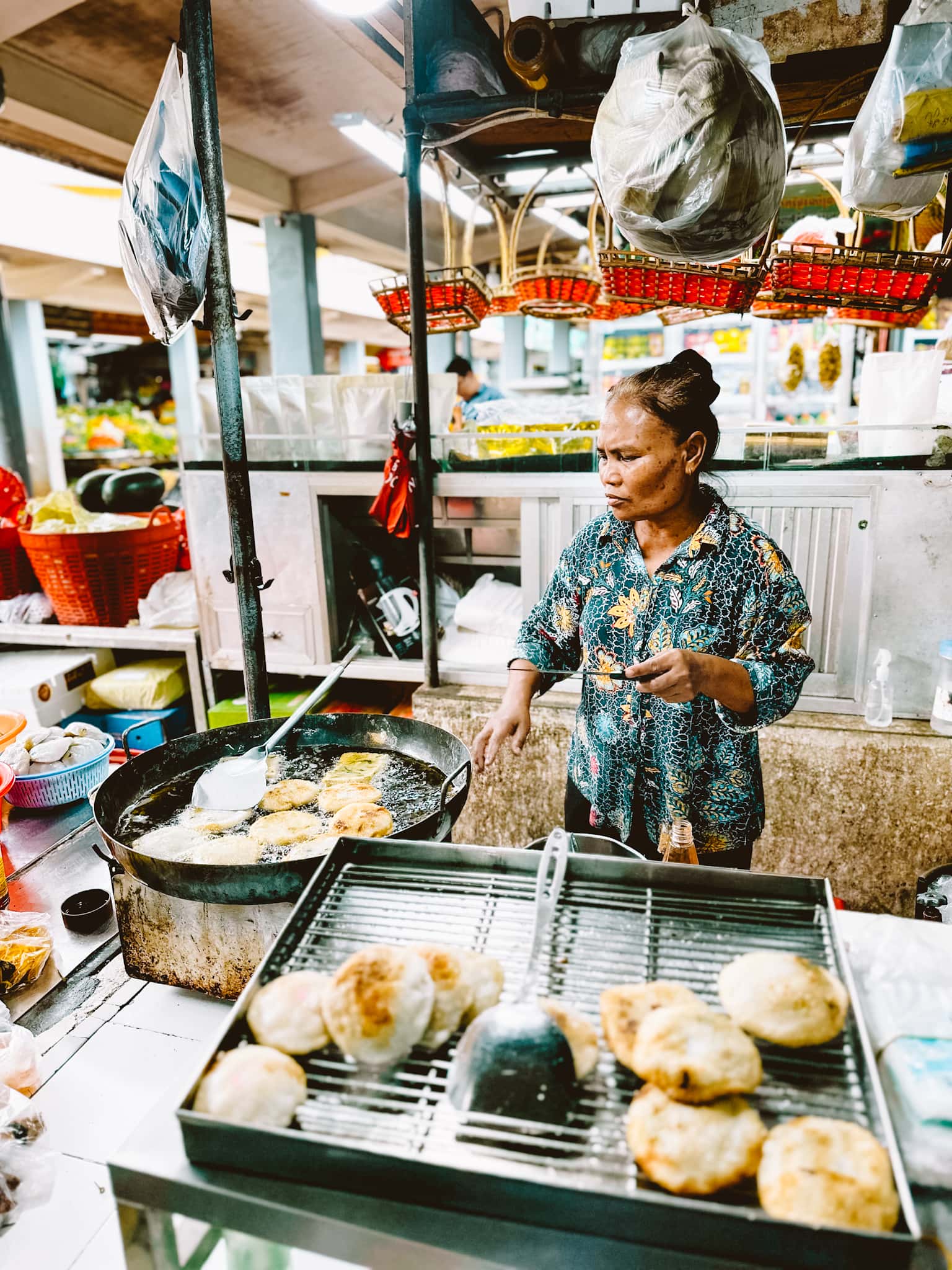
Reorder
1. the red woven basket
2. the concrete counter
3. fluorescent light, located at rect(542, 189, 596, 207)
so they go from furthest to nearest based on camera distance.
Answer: fluorescent light, located at rect(542, 189, 596, 207)
the red woven basket
the concrete counter

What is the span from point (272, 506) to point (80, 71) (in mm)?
4374

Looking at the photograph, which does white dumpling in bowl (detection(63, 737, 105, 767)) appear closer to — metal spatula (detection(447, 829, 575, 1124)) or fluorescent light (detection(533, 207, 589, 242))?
metal spatula (detection(447, 829, 575, 1124))

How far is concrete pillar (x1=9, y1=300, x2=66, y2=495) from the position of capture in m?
11.0

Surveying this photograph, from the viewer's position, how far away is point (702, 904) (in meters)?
1.20

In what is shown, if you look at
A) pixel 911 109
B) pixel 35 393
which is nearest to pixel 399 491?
pixel 911 109

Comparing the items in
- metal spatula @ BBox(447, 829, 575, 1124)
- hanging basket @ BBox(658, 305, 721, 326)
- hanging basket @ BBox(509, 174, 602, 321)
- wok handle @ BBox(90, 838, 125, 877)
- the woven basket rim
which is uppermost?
hanging basket @ BBox(509, 174, 602, 321)

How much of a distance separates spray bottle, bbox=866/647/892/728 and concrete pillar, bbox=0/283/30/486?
9566mm

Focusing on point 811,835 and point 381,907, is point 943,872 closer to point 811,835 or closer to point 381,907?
point 811,835

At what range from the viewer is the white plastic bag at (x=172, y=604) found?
425 centimetres

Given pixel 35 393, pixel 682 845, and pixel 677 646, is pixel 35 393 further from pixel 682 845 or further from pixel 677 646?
pixel 682 845

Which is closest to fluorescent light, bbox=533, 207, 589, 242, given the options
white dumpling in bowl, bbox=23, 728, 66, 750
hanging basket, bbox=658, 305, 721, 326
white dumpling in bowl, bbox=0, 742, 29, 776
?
hanging basket, bbox=658, 305, 721, 326

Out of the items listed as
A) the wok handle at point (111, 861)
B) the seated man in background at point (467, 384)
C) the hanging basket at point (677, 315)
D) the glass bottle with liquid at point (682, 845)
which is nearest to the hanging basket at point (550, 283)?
the hanging basket at point (677, 315)

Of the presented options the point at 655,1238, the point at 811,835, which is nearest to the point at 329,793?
the point at 655,1238

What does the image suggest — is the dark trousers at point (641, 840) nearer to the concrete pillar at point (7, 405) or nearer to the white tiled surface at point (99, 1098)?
the white tiled surface at point (99, 1098)
